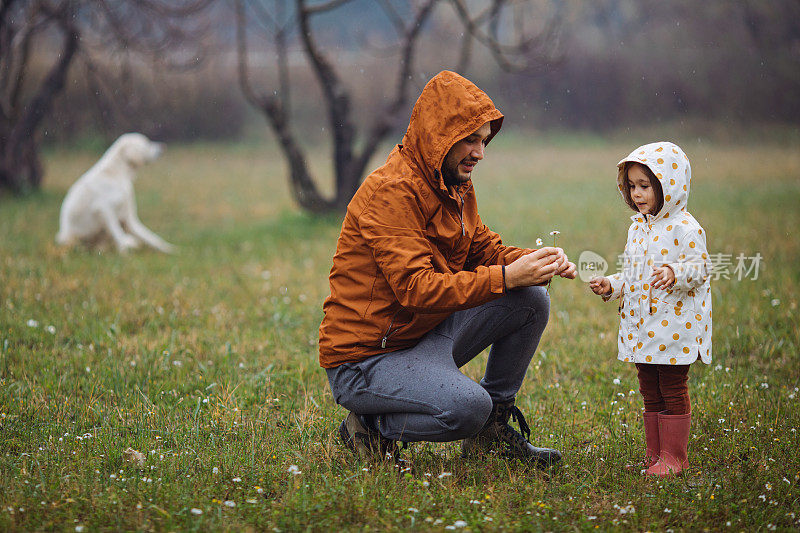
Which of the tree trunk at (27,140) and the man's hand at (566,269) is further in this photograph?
the tree trunk at (27,140)

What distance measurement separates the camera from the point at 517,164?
17.0 metres

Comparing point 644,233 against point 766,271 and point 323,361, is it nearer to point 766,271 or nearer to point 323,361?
point 323,361

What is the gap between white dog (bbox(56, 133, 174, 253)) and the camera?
7887 millimetres

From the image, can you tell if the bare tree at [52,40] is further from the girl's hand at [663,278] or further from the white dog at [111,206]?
the girl's hand at [663,278]

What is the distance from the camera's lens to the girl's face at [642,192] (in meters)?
2.98

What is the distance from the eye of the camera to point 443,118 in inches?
112

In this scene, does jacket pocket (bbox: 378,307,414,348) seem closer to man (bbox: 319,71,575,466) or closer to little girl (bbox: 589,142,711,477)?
man (bbox: 319,71,575,466)

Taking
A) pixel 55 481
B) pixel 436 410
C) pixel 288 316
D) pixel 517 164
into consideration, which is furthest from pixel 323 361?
pixel 517 164

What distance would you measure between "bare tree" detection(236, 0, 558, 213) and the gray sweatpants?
5921 mm

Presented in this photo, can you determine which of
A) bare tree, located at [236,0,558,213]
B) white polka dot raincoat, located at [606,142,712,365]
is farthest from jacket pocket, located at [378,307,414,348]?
bare tree, located at [236,0,558,213]

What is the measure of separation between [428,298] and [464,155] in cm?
58

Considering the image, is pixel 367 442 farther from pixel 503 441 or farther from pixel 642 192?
pixel 642 192

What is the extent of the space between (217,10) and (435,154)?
9.44m

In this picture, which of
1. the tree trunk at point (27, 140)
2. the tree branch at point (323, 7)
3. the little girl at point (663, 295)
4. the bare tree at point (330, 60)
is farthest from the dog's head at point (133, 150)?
Result: the little girl at point (663, 295)
